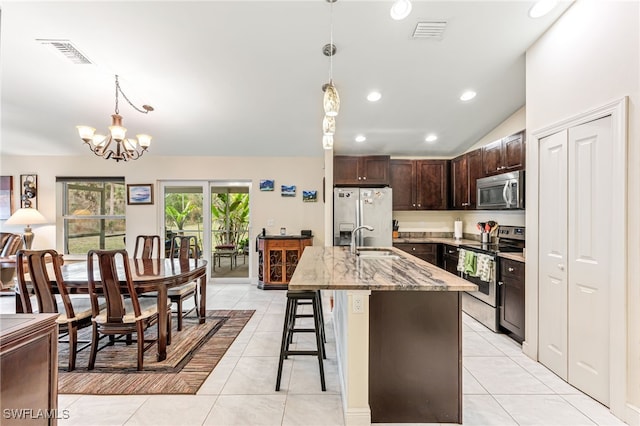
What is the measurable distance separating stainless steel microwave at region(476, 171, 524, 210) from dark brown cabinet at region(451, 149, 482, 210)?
26cm

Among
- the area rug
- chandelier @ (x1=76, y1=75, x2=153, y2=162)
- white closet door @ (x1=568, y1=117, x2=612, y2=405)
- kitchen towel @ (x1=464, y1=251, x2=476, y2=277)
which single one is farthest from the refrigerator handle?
chandelier @ (x1=76, y1=75, x2=153, y2=162)

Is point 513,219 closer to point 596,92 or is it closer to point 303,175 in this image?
point 596,92

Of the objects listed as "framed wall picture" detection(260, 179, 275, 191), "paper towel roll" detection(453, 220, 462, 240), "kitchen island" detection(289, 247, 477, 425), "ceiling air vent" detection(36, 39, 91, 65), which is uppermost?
"ceiling air vent" detection(36, 39, 91, 65)

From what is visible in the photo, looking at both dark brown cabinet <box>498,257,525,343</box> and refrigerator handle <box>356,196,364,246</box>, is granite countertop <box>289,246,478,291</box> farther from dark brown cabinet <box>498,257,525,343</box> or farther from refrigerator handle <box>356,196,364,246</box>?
refrigerator handle <box>356,196,364,246</box>

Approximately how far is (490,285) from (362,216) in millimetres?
2069

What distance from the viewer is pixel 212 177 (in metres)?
5.37

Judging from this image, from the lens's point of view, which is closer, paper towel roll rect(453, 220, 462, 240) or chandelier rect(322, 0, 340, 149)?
chandelier rect(322, 0, 340, 149)

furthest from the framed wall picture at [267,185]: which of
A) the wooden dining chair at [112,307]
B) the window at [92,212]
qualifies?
the wooden dining chair at [112,307]

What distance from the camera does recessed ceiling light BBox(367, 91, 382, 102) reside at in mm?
3479

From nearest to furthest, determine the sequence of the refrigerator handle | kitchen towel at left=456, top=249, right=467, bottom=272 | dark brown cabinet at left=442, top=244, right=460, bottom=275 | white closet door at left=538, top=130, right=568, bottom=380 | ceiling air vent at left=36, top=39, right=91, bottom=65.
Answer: white closet door at left=538, top=130, right=568, bottom=380 < ceiling air vent at left=36, top=39, right=91, bottom=65 < kitchen towel at left=456, top=249, right=467, bottom=272 < dark brown cabinet at left=442, top=244, right=460, bottom=275 < the refrigerator handle

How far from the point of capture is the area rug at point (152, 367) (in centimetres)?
219

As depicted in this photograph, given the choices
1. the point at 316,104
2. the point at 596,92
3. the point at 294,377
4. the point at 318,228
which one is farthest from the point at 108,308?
the point at 596,92

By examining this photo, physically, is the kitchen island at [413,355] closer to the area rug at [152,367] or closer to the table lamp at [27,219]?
the area rug at [152,367]

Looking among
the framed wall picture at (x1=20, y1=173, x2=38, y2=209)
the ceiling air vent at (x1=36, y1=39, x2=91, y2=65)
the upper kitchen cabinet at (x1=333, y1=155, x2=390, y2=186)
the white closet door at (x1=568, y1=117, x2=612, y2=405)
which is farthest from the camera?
the framed wall picture at (x1=20, y1=173, x2=38, y2=209)
